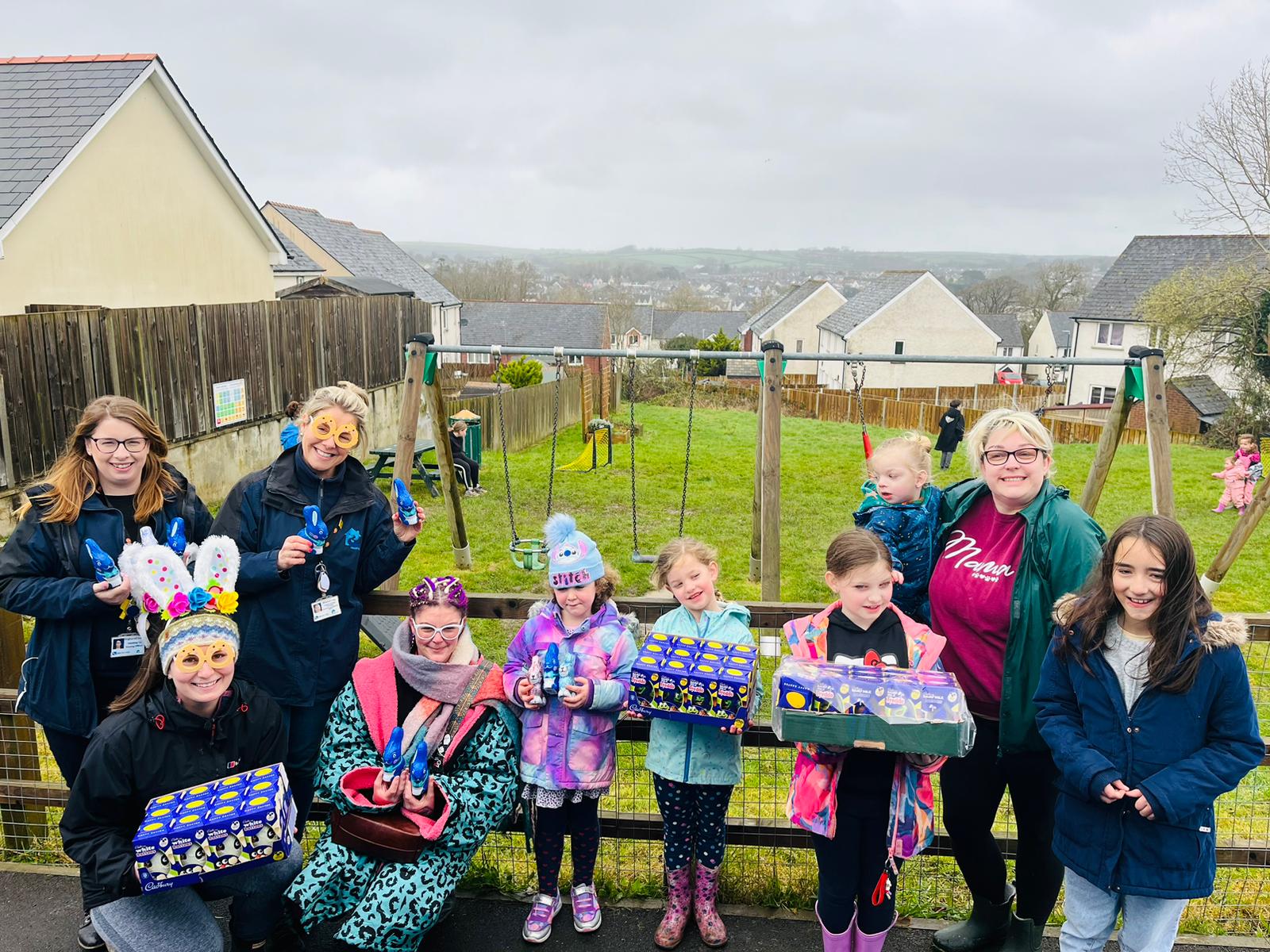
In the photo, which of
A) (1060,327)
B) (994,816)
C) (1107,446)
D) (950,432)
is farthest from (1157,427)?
(1060,327)

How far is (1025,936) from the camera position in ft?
9.99

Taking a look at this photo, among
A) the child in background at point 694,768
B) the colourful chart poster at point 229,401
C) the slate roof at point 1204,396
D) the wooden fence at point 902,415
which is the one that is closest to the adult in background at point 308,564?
the child in background at point 694,768

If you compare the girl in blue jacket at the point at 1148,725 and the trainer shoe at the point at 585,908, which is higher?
the girl in blue jacket at the point at 1148,725

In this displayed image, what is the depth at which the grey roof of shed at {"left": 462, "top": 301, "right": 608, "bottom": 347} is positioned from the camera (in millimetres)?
47659

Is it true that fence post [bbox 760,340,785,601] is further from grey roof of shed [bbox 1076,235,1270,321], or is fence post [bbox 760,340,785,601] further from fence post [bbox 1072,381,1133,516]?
grey roof of shed [bbox 1076,235,1270,321]

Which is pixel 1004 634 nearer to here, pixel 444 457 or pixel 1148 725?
pixel 1148 725

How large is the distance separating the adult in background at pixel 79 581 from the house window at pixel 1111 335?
42.1 metres

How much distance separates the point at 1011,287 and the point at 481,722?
83.2 m

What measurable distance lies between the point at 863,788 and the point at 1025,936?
2.97 ft

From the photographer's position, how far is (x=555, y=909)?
3.24m

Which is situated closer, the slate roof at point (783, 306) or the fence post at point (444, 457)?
the fence post at point (444, 457)

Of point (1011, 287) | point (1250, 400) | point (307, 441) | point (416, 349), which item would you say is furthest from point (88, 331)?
point (1011, 287)

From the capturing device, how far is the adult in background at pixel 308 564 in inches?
128

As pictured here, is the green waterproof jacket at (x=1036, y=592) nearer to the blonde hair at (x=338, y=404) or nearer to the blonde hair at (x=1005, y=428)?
the blonde hair at (x=1005, y=428)
